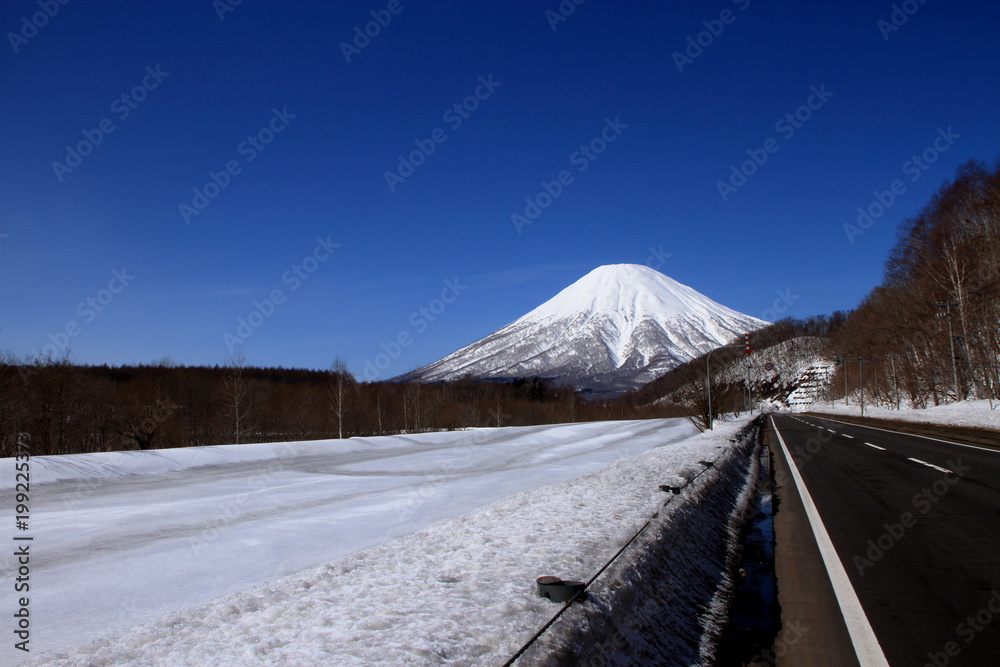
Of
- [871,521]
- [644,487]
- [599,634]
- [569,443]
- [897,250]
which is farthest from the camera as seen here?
[897,250]

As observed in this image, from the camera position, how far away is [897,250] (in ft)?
168

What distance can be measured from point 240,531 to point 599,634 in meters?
6.73

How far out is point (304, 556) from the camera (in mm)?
7164

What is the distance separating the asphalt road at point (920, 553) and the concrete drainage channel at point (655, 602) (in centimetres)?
107

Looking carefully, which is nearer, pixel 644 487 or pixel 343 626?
pixel 343 626

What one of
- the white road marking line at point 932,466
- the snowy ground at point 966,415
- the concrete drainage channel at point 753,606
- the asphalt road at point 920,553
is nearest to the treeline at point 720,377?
the snowy ground at point 966,415

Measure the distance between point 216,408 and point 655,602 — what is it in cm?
6386

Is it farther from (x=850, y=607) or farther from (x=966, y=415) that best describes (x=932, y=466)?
(x=966, y=415)

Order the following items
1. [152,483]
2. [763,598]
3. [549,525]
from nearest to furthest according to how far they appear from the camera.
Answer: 1. [763,598]
2. [549,525]
3. [152,483]

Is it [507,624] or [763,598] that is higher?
[507,624]

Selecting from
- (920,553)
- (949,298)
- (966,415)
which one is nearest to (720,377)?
(966,415)

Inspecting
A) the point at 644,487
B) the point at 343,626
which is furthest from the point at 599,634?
the point at 644,487

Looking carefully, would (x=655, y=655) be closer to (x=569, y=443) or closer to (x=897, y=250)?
(x=569, y=443)

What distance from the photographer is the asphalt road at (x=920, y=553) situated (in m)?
4.21
